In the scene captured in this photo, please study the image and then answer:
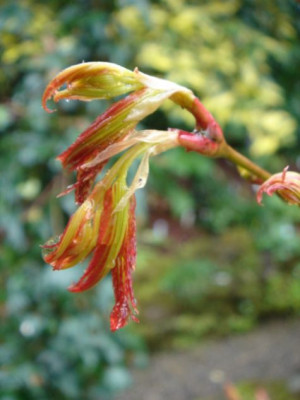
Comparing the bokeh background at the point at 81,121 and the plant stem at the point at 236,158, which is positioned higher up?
the plant stem at the point at 236,158

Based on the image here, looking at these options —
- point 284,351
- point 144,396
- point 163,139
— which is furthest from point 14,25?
point 284,351

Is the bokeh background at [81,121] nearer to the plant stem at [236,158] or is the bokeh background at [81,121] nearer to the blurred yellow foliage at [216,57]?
the blurred yellow foliage at [216,57]

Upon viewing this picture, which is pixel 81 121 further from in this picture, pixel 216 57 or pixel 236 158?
pixel 236 158

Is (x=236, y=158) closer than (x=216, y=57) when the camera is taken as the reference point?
Yes

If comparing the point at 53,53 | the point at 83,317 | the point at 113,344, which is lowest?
the point at 113,344

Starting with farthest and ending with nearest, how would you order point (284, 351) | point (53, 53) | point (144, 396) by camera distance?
1. point (284, 351)
2. point (144, 396)
3. point (53, 53)

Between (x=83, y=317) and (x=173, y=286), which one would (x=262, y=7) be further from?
(x=173, y=286)

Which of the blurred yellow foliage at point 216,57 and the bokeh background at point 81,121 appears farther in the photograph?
the blurred yellow foliage at point 216,57

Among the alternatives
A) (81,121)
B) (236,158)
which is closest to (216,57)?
(81,121)

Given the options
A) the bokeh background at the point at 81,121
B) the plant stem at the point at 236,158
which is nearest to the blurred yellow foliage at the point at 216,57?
the bokeh background at the point at 81,121

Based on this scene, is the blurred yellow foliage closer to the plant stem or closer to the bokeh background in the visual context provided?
the bokeh background

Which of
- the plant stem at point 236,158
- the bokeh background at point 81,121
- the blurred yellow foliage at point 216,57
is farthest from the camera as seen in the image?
the blurred yellow foliage at point 216,57
